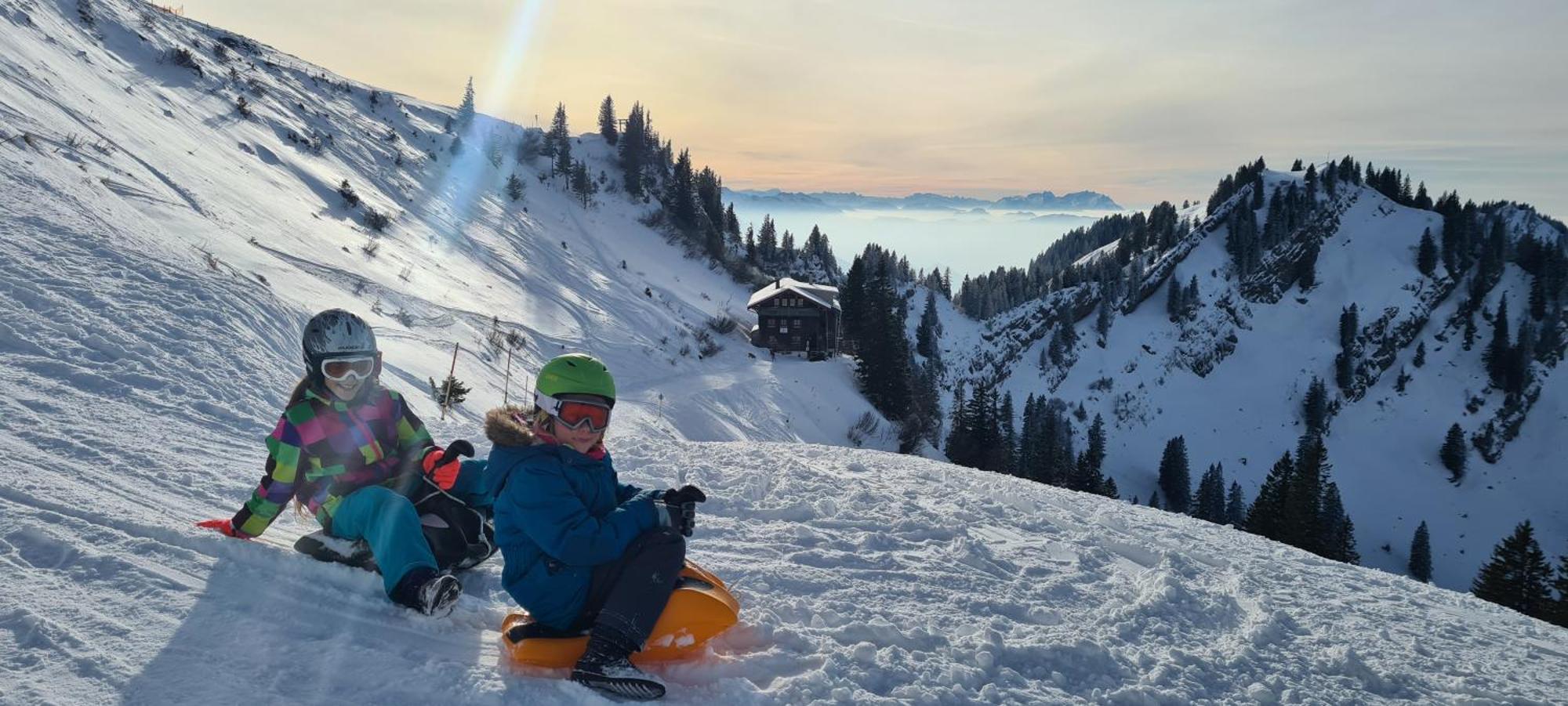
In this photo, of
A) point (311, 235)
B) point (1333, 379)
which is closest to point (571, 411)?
point (311, 235)

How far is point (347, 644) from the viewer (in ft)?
12.9

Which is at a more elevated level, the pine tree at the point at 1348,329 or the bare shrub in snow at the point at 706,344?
the pine tree at the point at 1348,329

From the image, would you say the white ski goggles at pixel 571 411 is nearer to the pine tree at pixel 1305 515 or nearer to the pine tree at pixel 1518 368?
the pine tree at pixel 1305 515

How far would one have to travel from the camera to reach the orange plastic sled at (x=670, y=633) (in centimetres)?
393

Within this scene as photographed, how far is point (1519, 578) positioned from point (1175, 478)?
7333cm

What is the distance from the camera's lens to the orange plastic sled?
393 centimetres

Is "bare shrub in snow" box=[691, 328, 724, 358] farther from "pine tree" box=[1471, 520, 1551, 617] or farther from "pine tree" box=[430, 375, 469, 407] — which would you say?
"pine tree" box=[1471, 520, 1551, 617]

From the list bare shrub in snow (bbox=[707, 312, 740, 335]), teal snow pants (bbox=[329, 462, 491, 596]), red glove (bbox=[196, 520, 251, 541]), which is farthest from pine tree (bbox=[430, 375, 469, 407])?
bare shrub in snow (bbox=[707, 312, 740, 335])

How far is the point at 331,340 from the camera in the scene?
15.7 feet

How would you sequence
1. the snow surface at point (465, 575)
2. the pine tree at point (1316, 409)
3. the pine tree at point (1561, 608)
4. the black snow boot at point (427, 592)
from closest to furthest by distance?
the snow surface at point (465, 575)
the black snow boot at point (427, 592)
the pine tree at point (1561, 608)
the pine tree at point (1316, 409)

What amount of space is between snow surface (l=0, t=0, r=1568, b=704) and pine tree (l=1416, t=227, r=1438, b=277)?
548 ft

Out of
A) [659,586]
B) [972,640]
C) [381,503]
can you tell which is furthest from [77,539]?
[972,640]

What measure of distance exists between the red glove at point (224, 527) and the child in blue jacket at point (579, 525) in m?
2.03

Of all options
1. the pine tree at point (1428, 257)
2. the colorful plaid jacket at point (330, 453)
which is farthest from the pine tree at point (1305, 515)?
the pine tree at point (1428, 257)
